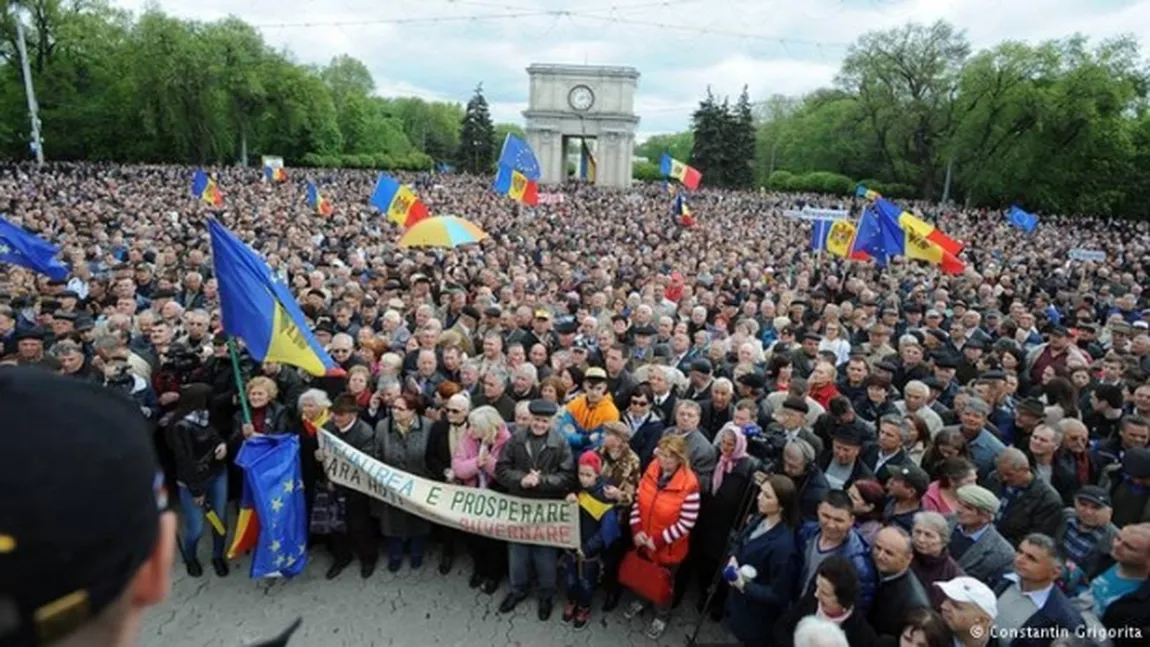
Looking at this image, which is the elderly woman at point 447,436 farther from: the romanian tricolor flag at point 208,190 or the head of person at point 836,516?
the romanian tricolor flag at point 208,190

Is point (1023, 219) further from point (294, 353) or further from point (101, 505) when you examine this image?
point (101, 505)

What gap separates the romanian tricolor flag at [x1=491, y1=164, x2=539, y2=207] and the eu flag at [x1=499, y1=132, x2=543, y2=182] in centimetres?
15

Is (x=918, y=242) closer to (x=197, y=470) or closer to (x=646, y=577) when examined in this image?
(x=646, y=577)

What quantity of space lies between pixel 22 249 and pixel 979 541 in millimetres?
12044

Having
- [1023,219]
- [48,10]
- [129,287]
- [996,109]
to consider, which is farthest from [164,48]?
[996,109]

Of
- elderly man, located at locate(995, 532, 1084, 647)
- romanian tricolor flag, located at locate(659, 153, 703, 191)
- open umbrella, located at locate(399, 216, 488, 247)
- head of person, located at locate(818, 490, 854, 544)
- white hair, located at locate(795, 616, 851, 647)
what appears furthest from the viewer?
romanian tricolor flag, located at locate(659, 153, 703, 191)

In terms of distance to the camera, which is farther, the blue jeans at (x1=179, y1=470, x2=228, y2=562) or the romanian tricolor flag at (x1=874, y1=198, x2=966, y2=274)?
the romanian tricolor flag at (x1=874, y1=198, x2=966, y2=274)

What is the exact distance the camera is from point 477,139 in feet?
249

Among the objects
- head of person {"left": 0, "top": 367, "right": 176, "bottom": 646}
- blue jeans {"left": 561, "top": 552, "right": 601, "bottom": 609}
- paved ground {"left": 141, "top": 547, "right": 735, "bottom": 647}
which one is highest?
head of person {"left": 0, "top": 367, "right": 176, "bottom": 646}

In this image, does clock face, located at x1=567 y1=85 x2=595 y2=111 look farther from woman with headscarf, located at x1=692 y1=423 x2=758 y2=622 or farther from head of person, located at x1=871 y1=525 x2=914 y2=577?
head of person, located at x1=871 y1=525 x2=914 y2=577

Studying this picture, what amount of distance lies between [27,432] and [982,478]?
6124mm

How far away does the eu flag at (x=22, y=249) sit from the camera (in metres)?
9.47

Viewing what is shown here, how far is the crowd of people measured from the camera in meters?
3.81

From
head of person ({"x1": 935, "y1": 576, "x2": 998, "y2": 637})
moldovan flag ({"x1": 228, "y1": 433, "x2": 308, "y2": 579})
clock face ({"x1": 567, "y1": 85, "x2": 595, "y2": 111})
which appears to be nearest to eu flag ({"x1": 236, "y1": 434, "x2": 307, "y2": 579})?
moldovan flag ({"x1": 228, "y1": 433, "x2": 308, "y2": 579})
